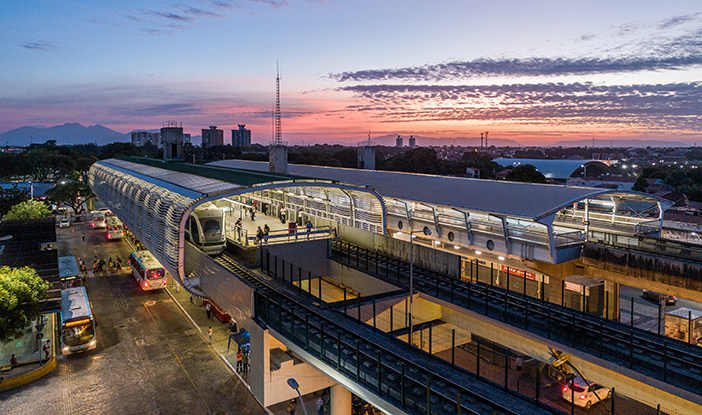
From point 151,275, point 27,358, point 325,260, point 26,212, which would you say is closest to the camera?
point 27,358

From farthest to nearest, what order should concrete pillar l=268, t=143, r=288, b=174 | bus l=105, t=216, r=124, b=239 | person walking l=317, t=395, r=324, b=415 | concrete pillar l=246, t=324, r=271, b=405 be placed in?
bus l=105, t=216, r=124, b=239
concrete pillar l=268, t=143, r=288, b=174
person walking l=317, t=395, r=324, b=415
concrete pillar l=246, t=324, r=271, b=405

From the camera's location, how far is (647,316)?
26.9 metres

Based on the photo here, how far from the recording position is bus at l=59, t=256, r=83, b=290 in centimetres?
2944

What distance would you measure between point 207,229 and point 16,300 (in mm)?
8774

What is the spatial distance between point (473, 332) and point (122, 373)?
15.7 meters

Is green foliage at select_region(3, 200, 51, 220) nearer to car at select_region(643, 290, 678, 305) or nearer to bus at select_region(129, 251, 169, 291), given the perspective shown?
bus at select_region(129, 251, 169, 291)

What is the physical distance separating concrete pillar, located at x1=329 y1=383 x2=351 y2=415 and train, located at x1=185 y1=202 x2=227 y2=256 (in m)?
11.6

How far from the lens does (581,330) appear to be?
1559 cm

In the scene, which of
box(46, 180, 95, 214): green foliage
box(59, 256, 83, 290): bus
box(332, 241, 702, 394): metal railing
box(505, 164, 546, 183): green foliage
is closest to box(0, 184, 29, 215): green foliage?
box(46, 180, 95, 214): green foliage

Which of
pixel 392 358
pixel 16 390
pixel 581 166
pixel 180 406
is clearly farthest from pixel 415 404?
pixel 581 166

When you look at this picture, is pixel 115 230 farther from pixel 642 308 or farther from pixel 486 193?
pixel 642 308

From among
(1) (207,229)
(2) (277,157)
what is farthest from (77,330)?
(2) (277,157)

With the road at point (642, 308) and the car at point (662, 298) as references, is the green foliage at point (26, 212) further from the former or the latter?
the car at point (662, 298)

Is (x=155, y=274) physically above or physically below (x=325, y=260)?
below
